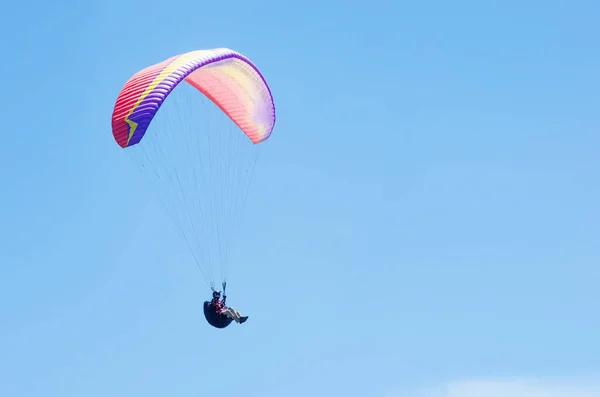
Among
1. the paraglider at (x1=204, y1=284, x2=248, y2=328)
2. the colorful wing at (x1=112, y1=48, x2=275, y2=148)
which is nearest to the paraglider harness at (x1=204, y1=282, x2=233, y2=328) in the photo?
the paraglider at (x1=204, y1=284, x2=248, y2=328)

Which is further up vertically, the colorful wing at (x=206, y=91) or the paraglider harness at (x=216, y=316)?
the colorful wing at (x=206, y=91)

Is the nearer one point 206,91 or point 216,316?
point 216,316

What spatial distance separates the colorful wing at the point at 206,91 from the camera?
131 ft

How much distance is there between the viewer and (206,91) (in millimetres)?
45875

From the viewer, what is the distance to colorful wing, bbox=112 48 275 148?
40.1 metres

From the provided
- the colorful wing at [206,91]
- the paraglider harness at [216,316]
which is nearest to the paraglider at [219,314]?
the paraglider harness at [216,316]

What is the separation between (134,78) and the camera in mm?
41938

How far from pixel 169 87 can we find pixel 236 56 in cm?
395

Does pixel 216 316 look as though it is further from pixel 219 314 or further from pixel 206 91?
pixel 206 91

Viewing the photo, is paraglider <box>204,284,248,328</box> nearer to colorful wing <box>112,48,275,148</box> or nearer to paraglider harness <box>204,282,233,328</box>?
paraglider harness <box>204,282,233,328</box>

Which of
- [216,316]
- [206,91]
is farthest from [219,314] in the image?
[206,91]

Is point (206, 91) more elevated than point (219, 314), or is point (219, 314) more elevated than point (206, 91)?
point (206, 91)

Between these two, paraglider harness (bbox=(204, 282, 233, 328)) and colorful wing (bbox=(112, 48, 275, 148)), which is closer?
colorful wing (bbox=(112, 48, 275, 148))

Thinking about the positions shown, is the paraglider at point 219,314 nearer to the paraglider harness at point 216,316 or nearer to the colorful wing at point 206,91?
the paraglider harness at point 216,316
